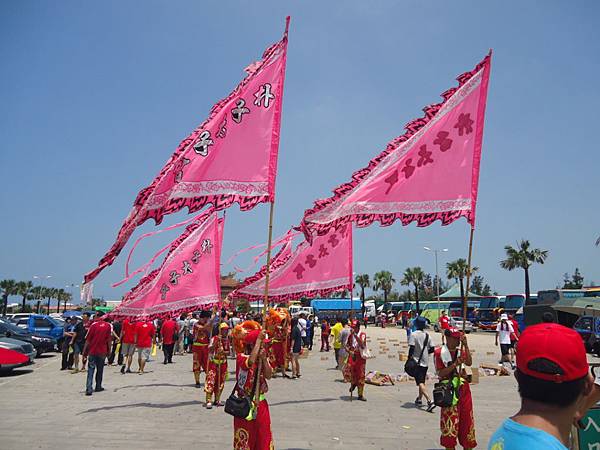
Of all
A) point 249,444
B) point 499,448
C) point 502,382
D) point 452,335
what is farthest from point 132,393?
point 499,448

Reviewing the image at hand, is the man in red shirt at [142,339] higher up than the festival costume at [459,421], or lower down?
lower down

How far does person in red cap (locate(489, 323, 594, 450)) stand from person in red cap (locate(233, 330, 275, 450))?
139 inches

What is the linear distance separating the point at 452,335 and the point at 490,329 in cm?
4247

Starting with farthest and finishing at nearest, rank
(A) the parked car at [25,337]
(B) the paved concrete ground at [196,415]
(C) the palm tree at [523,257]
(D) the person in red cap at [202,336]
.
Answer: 1. (C) the palm tree at [523,257]
2. (A) the parked car at [25,337]
3. (D) the person in red cap at [202,336]
4. (B) the paved concrete ground at [196,415]


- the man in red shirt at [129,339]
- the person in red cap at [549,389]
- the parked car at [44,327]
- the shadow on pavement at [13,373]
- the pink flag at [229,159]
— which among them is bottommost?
the shadow on pavement at [13,373]

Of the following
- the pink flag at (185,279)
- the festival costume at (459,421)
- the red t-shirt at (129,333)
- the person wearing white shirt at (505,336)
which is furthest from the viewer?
the person wearing white shirt at (505,336)

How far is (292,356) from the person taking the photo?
562 inches

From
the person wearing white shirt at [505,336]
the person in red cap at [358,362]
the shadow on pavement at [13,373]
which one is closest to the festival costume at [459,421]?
the person in red cap at [358,362]

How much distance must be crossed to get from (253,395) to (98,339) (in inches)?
299

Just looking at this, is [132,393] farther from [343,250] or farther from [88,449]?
[343,250]

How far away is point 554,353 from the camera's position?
184cm

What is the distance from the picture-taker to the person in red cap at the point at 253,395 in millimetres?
4914

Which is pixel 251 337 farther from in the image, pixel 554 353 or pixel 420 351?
pixel 420 351

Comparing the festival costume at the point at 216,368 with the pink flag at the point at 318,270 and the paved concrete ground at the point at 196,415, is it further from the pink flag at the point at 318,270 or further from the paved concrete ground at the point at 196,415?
the pink flag at the point at 318,270
